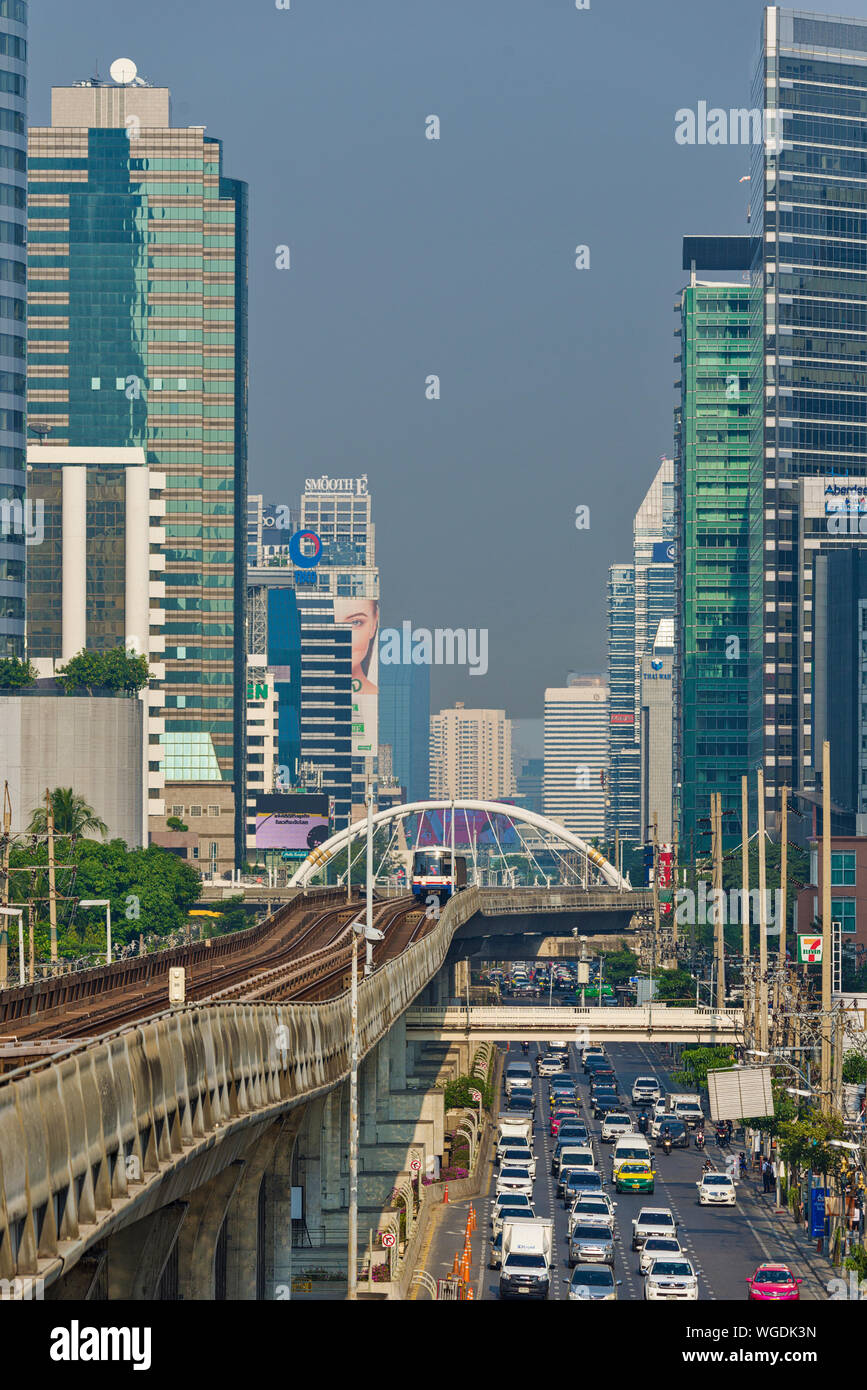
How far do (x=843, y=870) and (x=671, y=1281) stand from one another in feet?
366

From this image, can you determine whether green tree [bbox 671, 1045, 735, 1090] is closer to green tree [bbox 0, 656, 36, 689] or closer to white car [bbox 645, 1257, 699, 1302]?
white car [bbox 645, 1257, 699, 1302]

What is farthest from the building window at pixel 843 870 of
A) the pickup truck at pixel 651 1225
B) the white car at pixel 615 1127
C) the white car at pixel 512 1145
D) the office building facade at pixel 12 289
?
the pickup truck at pixel 651 1225

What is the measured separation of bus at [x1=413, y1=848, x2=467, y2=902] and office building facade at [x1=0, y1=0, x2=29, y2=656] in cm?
4318

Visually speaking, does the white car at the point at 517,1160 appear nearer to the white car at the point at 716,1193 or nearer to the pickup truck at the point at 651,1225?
the white car at the point at 716,1193

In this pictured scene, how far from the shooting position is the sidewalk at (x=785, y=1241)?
61969 mm

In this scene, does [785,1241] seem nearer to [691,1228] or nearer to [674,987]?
[691,1228]

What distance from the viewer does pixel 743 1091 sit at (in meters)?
68.9

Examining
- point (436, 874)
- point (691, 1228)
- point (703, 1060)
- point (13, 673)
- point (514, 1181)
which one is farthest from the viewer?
point (13, 673)

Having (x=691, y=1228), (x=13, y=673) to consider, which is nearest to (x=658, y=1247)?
(x=691, y=1228)

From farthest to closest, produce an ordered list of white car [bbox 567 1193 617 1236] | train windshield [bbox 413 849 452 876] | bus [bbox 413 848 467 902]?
train windshield [bbox 413 849 452 876]
bus [bbox 413 848 467 902]
white car [bbox 567 1193 617 1236]

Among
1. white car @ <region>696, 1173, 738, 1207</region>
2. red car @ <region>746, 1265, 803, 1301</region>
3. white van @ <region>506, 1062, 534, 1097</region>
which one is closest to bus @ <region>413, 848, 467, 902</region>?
white van @ <region>506, 1062, 534, 1097</region>

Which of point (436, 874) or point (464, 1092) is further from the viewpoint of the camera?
point (436, 874)

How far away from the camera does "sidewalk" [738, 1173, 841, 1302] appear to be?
6197 centimetres
